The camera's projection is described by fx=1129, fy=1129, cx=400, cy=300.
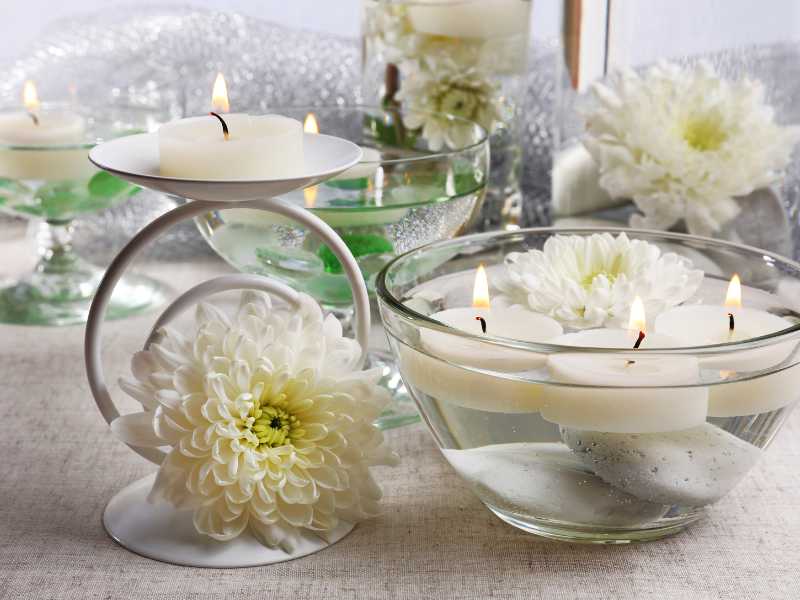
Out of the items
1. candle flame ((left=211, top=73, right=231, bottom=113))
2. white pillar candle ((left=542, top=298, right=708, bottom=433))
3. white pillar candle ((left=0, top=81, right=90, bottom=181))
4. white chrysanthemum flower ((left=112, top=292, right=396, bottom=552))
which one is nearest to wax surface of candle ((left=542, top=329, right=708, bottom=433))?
white pillar candle ((left=542, top=298, right=708, bottom=433))

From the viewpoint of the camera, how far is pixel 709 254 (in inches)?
24.6

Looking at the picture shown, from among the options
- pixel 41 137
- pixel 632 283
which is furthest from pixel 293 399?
pixel 41 137

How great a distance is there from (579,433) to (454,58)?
1.49ft

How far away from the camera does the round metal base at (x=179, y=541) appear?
0.54 metres

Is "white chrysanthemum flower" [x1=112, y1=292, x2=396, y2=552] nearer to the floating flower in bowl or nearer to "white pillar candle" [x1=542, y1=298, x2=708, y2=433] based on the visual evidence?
"white pillar candle" [x1=542, y1=298, x2=708, y2=433]

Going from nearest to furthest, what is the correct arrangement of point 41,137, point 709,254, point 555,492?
1. point 555,492
2. point 709,254
3. point 41,137

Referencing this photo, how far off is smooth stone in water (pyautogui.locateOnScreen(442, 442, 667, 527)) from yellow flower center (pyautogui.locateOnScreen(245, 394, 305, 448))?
85mm

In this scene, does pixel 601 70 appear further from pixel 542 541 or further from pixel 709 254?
pixel 542 541

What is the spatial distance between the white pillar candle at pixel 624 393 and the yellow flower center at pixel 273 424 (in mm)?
127

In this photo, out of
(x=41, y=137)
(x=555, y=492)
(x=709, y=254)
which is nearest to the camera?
(x=555, y=492)

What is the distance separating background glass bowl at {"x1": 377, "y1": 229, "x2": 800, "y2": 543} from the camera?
1.61 ft

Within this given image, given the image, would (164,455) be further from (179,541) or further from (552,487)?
(552,487)

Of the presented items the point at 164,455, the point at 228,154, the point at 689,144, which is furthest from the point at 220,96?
the point at 689,144

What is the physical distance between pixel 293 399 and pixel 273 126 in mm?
131
